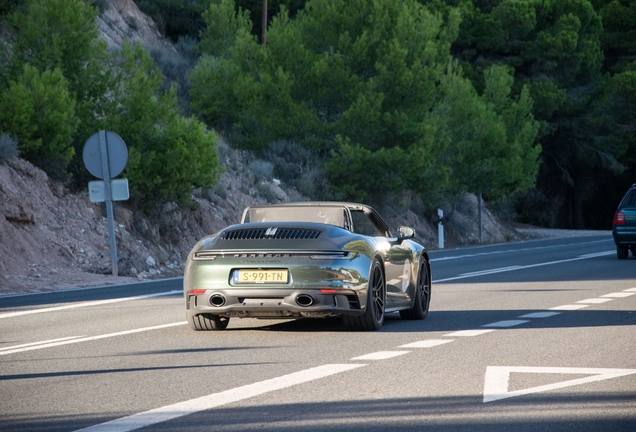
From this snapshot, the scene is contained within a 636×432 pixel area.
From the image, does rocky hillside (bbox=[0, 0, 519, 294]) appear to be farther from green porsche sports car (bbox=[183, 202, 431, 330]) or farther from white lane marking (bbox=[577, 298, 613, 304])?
green porsche sports car (bbox=[183, 202, 431, 330])

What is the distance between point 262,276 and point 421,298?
2.78m

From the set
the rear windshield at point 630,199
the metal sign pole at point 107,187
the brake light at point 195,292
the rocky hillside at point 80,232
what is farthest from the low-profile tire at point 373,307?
the rear windshield at point 630,199

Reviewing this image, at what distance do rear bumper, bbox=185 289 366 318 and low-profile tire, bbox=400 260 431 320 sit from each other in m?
1.88

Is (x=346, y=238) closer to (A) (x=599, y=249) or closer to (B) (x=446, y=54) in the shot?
(A) (x=599, y=249)

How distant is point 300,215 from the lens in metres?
12.8

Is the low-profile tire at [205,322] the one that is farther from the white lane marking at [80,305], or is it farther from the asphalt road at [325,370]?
the white lane marking at [80,305]

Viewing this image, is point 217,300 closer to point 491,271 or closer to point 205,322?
point 205,322

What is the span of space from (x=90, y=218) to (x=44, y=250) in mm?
3282

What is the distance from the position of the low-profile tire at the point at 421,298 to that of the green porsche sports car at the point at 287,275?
3.43ft

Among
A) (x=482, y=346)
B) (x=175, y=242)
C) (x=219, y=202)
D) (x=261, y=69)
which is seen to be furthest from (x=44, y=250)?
(x=261, y=69)

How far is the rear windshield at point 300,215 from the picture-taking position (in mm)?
12500

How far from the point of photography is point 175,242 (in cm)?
3081

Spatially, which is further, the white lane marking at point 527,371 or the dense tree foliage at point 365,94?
the dense tree foliage at point 365,94

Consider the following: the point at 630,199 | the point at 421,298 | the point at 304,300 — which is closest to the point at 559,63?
the point at 630,199
